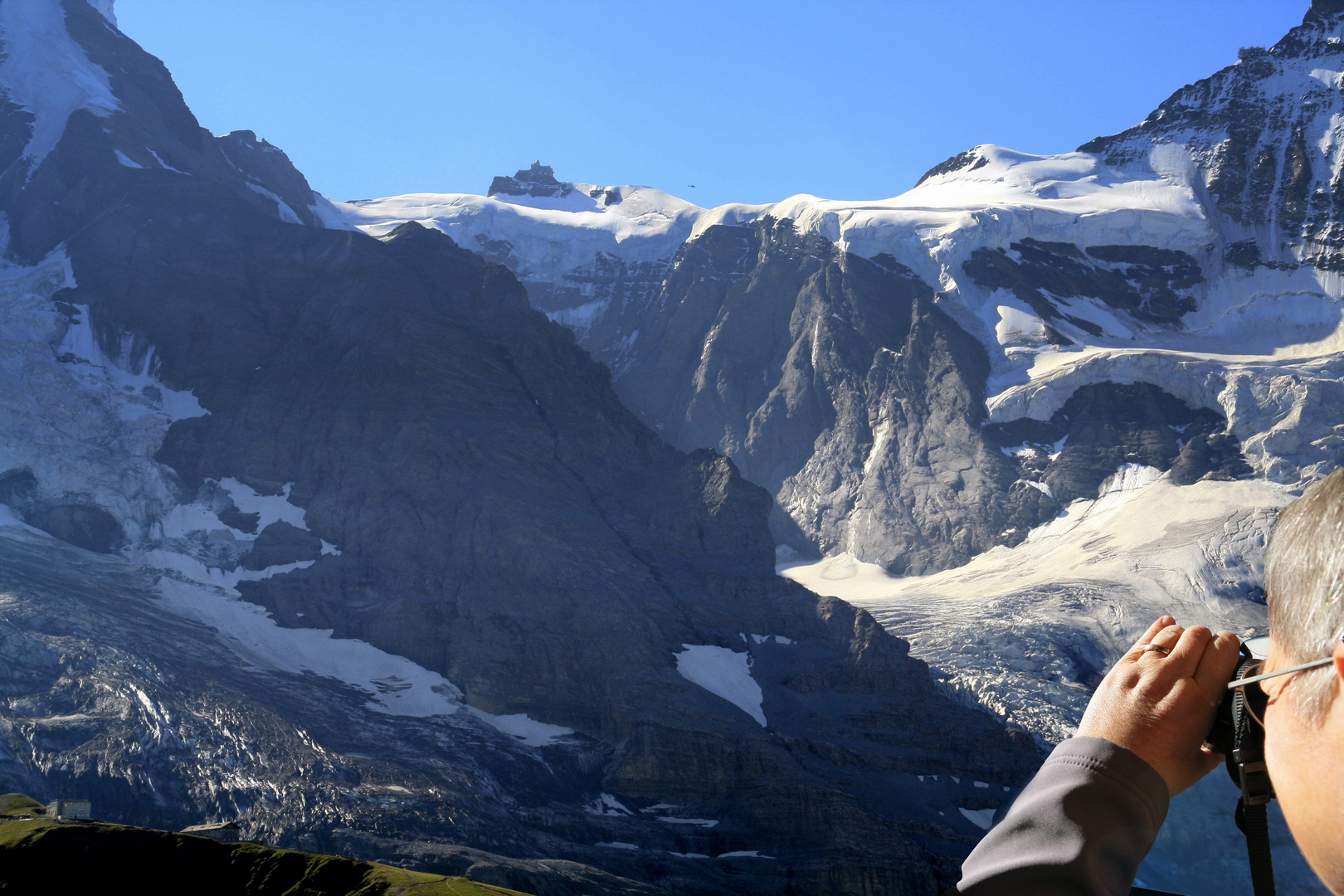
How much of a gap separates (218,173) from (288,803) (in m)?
115

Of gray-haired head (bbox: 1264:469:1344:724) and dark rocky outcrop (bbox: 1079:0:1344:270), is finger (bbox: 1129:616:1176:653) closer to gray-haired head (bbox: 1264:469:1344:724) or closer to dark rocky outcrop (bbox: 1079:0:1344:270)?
gray-haired head (bbox: 1264:469:1344:724)

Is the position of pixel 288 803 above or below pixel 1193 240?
below

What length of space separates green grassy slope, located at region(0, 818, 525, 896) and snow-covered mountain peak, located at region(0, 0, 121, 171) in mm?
127983

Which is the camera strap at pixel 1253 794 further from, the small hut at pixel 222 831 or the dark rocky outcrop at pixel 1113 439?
the dark rocky outcrop at pixel 1113 439

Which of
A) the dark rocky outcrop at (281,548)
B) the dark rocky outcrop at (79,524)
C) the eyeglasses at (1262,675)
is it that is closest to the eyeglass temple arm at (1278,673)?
the eyeglasses at (1262,675)

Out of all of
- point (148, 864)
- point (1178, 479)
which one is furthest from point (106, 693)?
point (1178, 479)

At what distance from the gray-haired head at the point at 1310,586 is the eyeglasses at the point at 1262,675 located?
22mm

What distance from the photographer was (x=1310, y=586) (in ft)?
8.66

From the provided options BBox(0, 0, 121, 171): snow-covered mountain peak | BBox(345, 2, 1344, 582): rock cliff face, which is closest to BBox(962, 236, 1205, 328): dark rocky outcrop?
BBox(345, 2, 1344, 582): rock cliff face

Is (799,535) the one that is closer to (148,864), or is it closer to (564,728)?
(564,728)

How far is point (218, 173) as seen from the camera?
527 feet

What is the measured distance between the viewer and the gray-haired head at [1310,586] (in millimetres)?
2473

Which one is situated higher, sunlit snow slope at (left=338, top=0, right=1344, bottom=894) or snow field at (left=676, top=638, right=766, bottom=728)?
sunlit snow slope at (left=338, top=0, right=1344, bottom=894)

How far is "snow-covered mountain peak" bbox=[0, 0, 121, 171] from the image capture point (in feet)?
489
